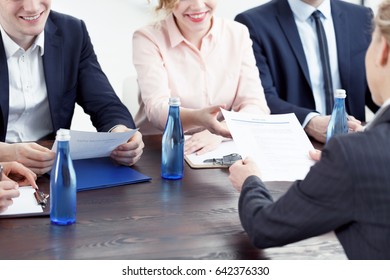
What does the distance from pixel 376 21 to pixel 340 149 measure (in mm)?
327

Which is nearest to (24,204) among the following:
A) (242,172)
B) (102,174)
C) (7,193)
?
(7,193)

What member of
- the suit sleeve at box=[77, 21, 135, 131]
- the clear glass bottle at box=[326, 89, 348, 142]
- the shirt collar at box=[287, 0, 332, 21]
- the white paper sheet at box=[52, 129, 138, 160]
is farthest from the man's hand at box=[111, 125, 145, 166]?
the shirt collar at box=[287, 0, 332, 21]

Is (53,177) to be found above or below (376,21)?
below

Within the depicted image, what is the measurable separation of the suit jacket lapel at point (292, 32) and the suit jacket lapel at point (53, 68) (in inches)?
42.1

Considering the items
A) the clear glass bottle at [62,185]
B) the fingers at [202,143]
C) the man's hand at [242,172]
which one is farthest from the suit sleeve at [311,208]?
the fingers at [202,143]

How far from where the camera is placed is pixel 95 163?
2.12 m

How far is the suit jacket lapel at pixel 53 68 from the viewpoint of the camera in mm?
2604

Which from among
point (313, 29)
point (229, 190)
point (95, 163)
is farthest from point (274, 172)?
point (313, 29)

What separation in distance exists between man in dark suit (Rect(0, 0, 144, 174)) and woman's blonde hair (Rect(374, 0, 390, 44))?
4.05ft

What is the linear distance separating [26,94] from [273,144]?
109cm

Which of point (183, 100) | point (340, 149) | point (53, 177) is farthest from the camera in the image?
point (183, 100)

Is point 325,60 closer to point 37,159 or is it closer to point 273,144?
point 273,144

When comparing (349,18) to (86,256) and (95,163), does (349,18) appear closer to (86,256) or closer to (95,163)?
(95,163)

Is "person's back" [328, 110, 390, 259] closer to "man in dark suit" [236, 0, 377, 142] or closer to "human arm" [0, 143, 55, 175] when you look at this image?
"human arm" [0, 143, 55, 175]
